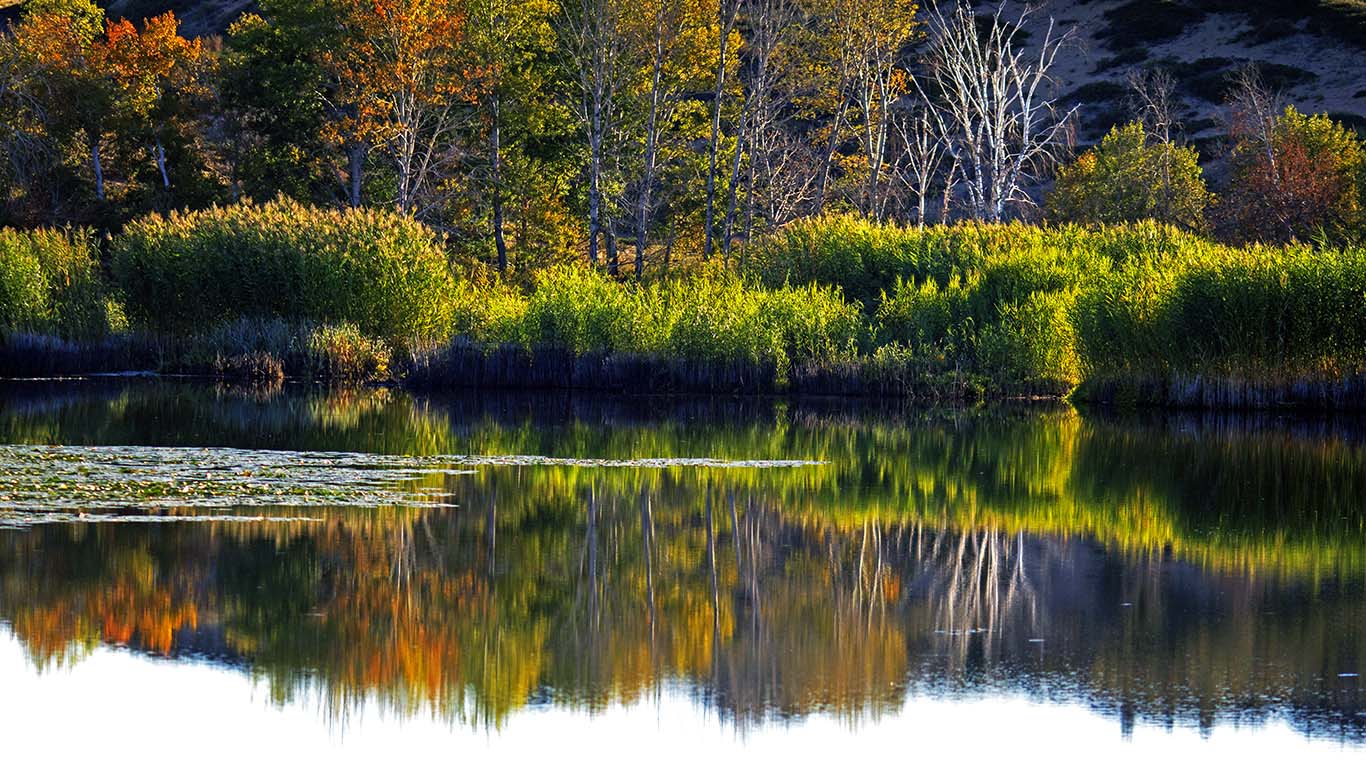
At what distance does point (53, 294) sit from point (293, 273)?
4.66 metres

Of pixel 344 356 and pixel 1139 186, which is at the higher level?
pixel 1139 186

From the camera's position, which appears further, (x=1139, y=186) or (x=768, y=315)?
(x=1139, y=186)

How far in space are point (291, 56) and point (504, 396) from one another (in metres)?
19.8

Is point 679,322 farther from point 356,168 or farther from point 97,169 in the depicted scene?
point 97,169

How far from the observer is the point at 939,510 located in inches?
551

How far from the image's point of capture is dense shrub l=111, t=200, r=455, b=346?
28688mm

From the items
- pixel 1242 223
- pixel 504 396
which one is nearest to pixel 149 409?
pixel 504 396

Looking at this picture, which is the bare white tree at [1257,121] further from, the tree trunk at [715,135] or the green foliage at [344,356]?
the green foliage at [344,356]

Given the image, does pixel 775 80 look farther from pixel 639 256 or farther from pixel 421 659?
pixel 421 659

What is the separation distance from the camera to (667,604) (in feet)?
32.0

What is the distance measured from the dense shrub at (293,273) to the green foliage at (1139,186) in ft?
75.2

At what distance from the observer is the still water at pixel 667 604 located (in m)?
7.29


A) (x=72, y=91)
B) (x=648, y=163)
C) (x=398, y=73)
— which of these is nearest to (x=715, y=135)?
(x=648, y=163)

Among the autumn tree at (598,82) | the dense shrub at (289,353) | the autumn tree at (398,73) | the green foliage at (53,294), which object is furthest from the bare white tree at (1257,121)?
the green foliage at (53,294)
